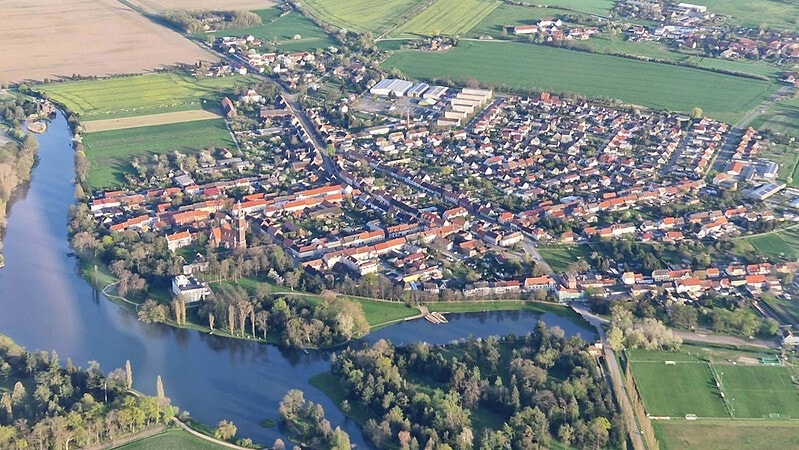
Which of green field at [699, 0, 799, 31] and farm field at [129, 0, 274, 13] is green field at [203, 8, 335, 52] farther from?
green field at [699, 0, 799, 31]

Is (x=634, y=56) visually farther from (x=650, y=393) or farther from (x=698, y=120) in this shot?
(x=650, y=393)

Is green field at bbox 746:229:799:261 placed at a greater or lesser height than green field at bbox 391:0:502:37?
greater

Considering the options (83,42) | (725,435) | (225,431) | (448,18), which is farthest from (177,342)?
(448,18)

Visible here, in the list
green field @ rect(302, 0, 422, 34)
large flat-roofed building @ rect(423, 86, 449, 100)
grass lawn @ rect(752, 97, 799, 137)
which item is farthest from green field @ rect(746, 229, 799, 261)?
green field @ rect(302, 0, 422, 34)

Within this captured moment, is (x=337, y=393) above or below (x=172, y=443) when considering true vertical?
below

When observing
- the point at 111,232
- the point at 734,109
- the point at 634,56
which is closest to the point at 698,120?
the point at 734,109

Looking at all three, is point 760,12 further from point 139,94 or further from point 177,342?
point 177,342

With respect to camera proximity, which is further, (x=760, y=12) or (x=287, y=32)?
(x=760, y=12)
